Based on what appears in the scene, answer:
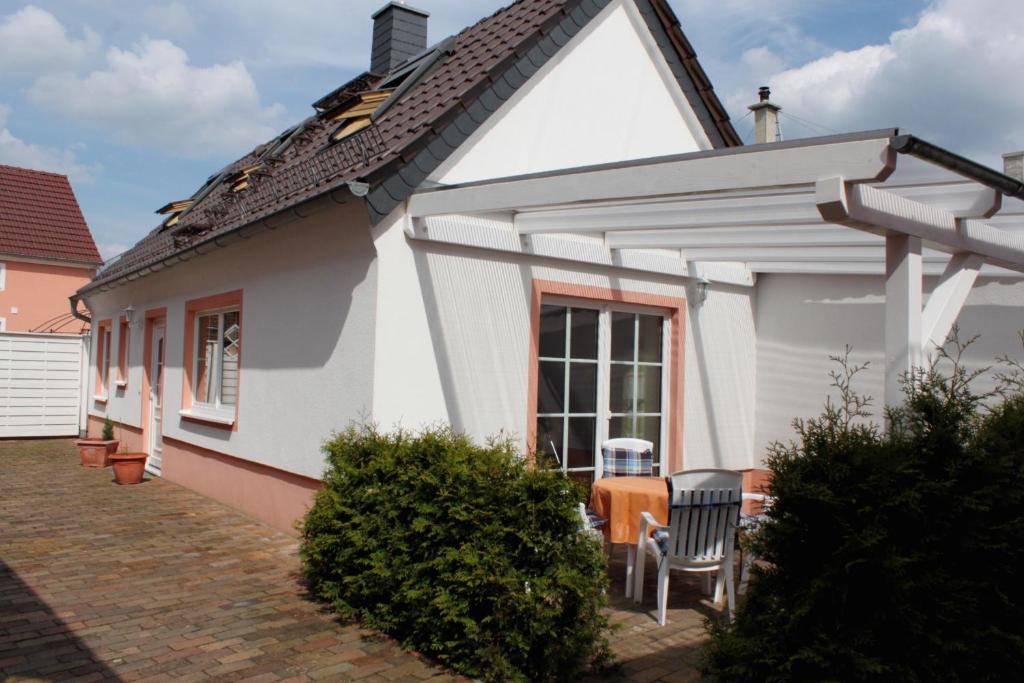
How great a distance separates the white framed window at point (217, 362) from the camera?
10091 millimetres

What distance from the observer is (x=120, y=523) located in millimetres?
8742

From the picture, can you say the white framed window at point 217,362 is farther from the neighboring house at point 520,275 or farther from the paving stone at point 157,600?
the paving stone at point 157,600

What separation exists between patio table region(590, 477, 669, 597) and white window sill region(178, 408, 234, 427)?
5008 millimetres

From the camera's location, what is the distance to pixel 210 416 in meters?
10.4

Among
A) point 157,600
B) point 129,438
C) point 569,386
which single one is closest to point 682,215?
point 569,386

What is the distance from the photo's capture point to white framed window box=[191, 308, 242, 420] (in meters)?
10.1

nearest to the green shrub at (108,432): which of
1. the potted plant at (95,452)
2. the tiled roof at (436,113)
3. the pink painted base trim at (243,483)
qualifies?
the potted plant at (95,452)

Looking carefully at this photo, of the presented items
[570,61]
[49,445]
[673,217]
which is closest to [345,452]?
[673,217]

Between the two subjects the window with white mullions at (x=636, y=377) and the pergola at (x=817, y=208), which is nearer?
the pergola at (x=817, y=208)

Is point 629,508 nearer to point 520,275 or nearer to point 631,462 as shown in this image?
point 631,462

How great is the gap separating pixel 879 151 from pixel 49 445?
17.4m

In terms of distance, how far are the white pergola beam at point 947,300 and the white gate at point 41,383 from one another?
18.3 meters

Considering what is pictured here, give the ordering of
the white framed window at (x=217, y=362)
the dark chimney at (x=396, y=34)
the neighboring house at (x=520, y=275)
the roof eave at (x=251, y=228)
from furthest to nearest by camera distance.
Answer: the dark chimney at (x=396, y=34), the white framed window at (x=217, y=362), the neighboring house at (x=520, y=275), the roof eave at (x=251, y=228)

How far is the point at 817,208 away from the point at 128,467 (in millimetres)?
10290
